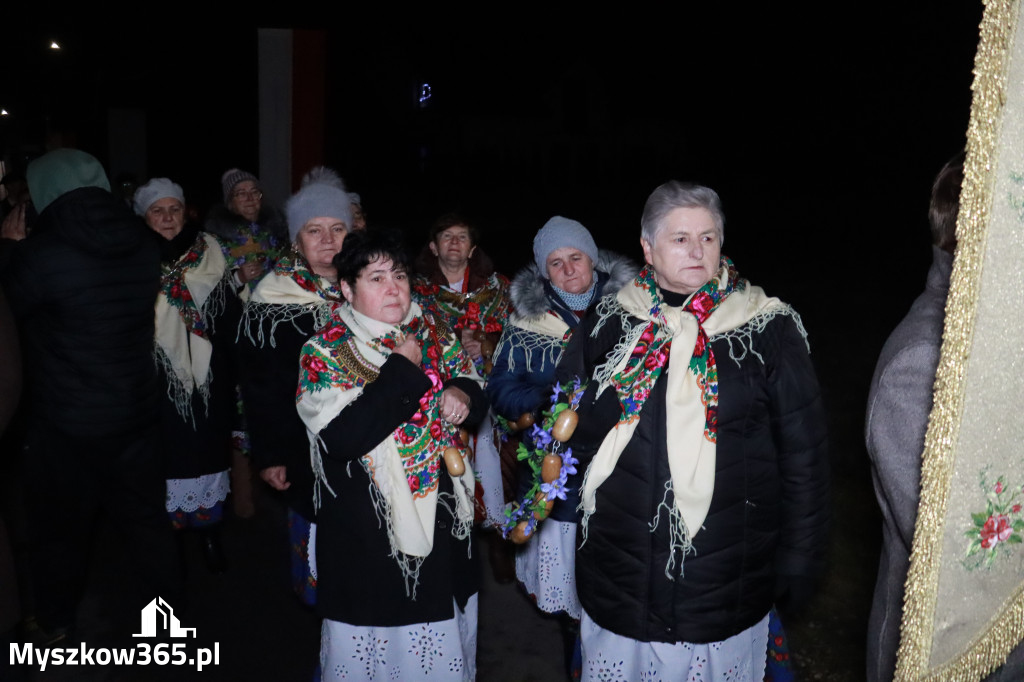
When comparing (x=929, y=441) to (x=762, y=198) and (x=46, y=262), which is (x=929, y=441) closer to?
(x=46, y=262)

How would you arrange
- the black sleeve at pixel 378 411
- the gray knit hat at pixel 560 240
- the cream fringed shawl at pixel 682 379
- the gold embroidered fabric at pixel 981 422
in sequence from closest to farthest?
the gold embroidered fabric at pixel 981 422, the cream fringed shawl at pixel 682 379, the black sleeve at pixel 378 411, the gray knit hat at pixel 560 240

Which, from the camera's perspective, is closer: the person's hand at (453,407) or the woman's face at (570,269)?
the person's hand at (453,407)

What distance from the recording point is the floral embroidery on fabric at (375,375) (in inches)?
116

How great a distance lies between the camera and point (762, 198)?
3753cm

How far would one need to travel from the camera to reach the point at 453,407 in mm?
3037

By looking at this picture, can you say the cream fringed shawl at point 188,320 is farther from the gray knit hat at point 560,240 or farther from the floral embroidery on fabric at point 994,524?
the floral embroidery on fabric at point 994,524

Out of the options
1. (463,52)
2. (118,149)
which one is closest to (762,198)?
(463,52)

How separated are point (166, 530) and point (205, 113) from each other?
22.3 metres

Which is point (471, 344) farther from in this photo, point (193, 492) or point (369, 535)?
point (369, 535)

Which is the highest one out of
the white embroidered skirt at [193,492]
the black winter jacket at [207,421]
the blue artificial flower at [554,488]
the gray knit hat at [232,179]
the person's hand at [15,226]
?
the gray knit hat at [232,179]

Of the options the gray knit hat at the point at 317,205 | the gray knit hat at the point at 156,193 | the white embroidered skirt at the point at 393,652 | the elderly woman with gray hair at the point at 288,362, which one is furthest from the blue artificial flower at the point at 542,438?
the gray knit hat at the point at 156,193

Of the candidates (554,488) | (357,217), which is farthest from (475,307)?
(554,488)

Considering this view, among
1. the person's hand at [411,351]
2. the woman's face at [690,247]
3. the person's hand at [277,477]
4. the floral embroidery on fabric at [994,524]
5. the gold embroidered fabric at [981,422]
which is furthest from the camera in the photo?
the person's hand at [277,477]

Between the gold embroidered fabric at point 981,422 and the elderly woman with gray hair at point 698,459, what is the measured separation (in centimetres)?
126
